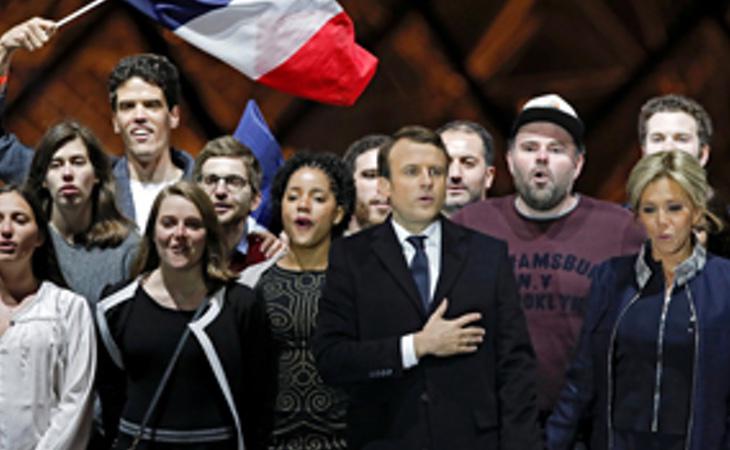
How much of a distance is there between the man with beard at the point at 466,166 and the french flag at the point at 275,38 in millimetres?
490

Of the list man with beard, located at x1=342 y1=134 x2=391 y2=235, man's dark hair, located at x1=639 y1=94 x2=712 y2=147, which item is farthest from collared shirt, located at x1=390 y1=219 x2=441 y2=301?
man's dark hair, located at x1=639 y1=94 x2=712 y2=147

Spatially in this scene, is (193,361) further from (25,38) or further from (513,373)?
(25,38)

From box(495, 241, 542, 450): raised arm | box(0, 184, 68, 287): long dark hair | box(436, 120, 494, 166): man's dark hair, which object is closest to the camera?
box(495, 241, 542, 450): raised arm

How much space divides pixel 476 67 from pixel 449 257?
3593mm

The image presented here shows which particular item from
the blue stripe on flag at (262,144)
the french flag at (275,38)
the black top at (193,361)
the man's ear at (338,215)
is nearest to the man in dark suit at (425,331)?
the black top at (193,361)

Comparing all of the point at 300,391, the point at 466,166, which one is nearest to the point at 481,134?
the point at 466,166

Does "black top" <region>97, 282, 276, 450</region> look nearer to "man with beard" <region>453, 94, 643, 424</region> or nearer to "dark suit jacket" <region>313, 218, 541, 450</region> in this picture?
"dark suit jacket" <region>313, 218, 541, 450</region>

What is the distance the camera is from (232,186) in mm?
4680

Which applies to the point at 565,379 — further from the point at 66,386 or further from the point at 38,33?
the point at 38,33

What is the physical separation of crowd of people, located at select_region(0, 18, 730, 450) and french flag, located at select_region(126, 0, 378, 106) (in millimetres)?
949

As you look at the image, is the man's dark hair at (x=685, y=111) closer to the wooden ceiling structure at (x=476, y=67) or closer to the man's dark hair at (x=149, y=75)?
the man's dark hair at (x=149, y=75)

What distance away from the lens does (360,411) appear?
3650 mm

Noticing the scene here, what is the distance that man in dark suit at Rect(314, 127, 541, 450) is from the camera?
11.6 feet

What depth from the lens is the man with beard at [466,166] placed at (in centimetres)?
514
